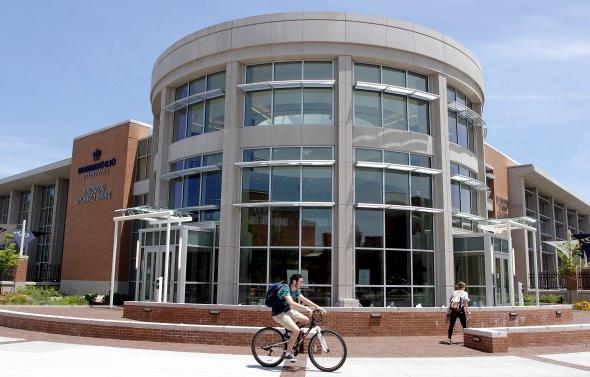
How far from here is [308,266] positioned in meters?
23.1

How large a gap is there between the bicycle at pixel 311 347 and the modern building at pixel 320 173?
11344mm

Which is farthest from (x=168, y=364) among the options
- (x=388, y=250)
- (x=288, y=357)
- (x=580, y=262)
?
(x=580, y=262)

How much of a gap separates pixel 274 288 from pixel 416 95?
16.6 metres

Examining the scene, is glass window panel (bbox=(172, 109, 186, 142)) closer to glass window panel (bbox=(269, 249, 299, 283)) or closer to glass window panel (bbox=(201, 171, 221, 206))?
glass window panel (bbox=(201, 171, 221, 206))

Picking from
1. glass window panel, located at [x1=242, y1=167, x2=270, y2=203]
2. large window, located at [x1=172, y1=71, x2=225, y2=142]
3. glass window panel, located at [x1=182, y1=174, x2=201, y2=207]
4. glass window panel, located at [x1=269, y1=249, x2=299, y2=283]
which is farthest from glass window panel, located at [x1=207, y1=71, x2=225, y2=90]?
glass window panel, located at [x1=269, y1=249, x2=299, y2=283]

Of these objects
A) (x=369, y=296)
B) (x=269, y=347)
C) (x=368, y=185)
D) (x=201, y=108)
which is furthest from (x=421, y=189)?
(x=269, y=347)

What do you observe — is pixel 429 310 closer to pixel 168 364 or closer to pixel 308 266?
pixel 308 266

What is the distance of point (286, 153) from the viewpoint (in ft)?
79.3

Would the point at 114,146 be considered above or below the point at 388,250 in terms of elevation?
above

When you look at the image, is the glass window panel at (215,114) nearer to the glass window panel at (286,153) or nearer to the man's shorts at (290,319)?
the glass window panel at (286,153)

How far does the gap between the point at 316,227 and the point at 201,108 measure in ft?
27.6

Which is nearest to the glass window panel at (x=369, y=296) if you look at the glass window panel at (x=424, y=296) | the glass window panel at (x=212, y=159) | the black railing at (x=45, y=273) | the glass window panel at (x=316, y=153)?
the glass window panel at (x=424, y=296)

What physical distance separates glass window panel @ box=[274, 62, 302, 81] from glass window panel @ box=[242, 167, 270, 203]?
420 cm

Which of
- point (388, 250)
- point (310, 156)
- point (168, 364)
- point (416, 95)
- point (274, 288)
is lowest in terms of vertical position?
point (168, 364)
